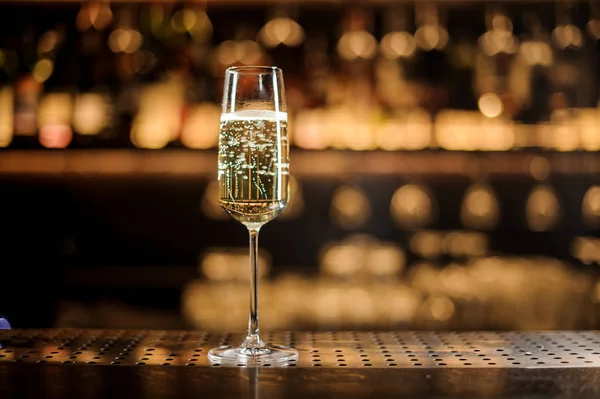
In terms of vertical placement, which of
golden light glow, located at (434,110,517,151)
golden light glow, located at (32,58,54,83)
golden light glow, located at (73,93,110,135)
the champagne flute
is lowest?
the champagne flute

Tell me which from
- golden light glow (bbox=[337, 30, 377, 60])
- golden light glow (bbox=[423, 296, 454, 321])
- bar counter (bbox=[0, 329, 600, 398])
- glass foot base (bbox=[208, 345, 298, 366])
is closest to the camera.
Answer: bar counter (bbox=[0, 329, 600, 398])

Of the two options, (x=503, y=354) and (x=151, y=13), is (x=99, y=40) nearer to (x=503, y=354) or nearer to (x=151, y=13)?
(x=151, y=13)

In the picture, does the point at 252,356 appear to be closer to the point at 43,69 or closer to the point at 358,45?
the point at 358,45

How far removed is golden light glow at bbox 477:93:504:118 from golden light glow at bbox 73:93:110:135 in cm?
126

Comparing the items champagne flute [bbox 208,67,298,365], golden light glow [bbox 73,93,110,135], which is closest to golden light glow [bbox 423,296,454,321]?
golden light glow [bbox 73,93,110,135]

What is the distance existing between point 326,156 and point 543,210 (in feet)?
2.62

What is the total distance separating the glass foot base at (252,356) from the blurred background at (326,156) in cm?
177

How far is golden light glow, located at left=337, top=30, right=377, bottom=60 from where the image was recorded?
9.20 ft

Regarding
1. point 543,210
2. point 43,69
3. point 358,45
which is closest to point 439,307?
point 543,210

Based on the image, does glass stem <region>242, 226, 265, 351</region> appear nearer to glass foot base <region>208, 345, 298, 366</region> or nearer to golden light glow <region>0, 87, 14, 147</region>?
glass foot base <region>208, 345, 298, 366</region>

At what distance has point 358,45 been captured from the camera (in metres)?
2.82

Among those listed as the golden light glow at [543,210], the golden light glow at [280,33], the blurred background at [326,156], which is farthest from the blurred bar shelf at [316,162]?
the golden light glow at [280,33]

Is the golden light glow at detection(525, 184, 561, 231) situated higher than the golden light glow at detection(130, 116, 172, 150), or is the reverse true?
the golden light glow at detection(130, 116, 172, 150)

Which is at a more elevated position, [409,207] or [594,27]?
[594,27]
